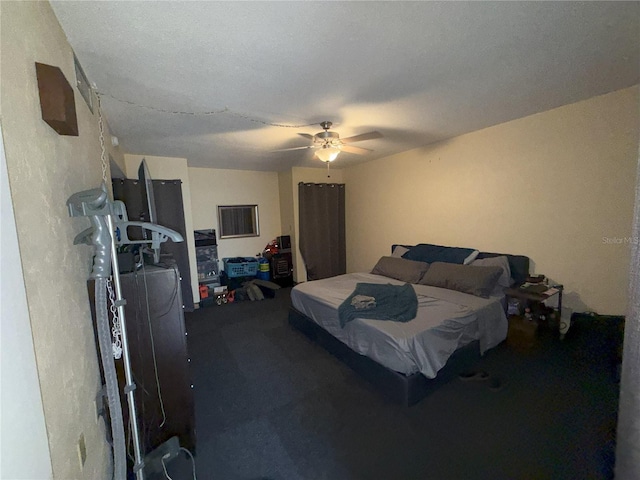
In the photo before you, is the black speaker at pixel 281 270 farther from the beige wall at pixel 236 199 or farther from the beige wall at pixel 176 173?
the beige wall at pixel 176 173

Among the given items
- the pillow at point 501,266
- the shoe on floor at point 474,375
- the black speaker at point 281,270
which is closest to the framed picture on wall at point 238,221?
the black speaker at point 281,270

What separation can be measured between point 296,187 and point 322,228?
95 cm

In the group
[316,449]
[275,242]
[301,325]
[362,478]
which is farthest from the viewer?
[275,242]

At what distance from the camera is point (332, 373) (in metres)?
2.36

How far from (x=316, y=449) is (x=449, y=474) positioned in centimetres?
77

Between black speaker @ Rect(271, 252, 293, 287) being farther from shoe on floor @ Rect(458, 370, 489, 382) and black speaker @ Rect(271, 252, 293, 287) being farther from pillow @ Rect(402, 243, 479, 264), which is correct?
shoe on floor @ Rect(458, 370, 489, 382)

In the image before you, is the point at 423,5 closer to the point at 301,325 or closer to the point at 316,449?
the point at 316,449

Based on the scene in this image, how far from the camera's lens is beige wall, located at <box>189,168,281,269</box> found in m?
4.80

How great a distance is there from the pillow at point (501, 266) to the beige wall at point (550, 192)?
0.86 ft

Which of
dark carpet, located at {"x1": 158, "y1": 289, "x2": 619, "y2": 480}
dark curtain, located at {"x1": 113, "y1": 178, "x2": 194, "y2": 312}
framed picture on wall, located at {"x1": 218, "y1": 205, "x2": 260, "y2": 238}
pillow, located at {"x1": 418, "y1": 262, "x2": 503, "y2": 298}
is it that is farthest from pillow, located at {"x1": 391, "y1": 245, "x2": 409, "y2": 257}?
dark curtain, located at {"x1": 113, "y1": 178, "x2": 194, "y2": 312}

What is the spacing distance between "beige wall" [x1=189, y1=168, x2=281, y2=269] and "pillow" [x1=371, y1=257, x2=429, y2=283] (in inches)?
104

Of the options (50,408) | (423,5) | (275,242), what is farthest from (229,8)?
(275,242)

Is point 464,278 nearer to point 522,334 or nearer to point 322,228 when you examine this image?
point 522,334

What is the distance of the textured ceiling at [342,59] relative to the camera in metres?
1.27
